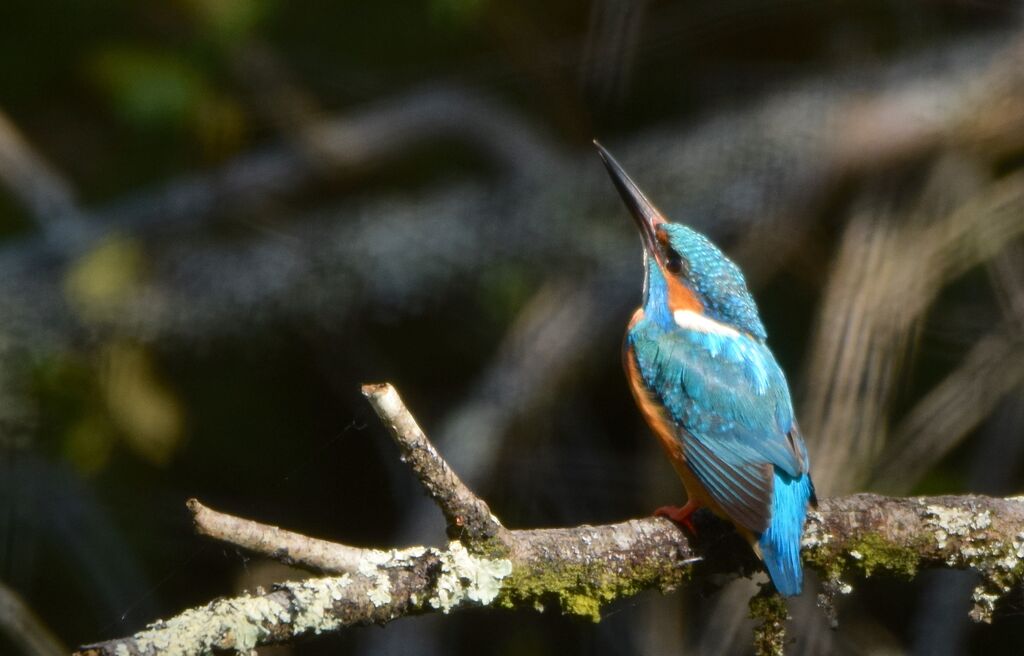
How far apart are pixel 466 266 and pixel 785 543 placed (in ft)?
6.95

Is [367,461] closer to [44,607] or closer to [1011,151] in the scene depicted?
[44,607]

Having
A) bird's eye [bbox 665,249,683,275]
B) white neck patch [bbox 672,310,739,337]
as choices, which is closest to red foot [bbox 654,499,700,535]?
white neck patch [bbox 672,310,739,337]

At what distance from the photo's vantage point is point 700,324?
311 centimetres

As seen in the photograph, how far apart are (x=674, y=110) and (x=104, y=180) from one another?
2.19 metres

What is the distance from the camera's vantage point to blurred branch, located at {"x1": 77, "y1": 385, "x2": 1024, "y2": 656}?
1.71 m

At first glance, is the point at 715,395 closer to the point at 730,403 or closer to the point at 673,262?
the point at 730,403

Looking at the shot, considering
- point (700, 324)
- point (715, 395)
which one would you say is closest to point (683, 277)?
point (700, 324)

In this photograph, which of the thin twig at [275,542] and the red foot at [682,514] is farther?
the red foot at [682,514]

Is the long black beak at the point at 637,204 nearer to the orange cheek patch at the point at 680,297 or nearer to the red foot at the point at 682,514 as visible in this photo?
the orange cheek patch at the point at 680,297

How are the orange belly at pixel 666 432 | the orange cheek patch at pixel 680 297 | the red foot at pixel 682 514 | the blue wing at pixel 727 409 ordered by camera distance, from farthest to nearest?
the orange cheek patch at pixel 680 297, the orange belly at pixel 666 432, the blue wing at pixel 727 409, the red foot at pixel 682 514

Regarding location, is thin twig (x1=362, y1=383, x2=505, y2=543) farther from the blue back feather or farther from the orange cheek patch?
the orange cheek patch

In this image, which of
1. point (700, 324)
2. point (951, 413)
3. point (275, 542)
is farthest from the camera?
point (951, 413)

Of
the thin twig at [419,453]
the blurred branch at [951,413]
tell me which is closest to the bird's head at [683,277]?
the blurred branch at [951,413]

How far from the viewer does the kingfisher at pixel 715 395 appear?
2.35 meters
